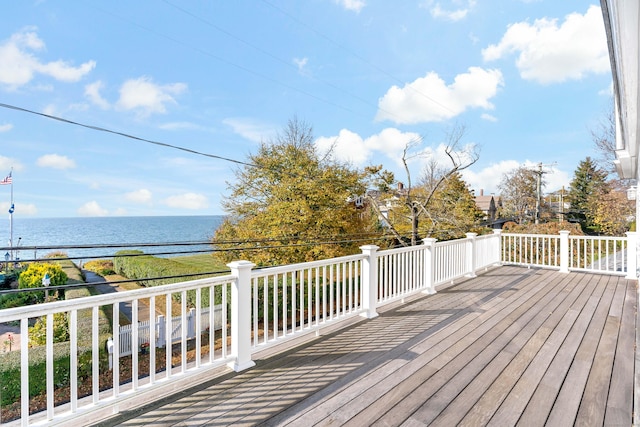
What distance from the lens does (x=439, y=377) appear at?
229cm

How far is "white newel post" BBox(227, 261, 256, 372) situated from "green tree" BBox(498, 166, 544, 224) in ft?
74.9

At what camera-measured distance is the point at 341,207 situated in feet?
28.5

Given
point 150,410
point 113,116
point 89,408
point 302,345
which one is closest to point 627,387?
point 302,345

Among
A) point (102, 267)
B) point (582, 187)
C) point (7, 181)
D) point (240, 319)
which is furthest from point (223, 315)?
point (582, 187)

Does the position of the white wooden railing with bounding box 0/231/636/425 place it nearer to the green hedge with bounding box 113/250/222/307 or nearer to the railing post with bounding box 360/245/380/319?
the railing post with bounding box 360/245/380/319

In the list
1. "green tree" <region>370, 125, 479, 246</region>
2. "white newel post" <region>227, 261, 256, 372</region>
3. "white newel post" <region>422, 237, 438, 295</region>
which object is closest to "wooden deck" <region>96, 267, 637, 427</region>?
"white newel post" <region>227, 261, 256, 372</region>

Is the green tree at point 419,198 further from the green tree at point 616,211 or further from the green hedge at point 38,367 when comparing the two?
the green hedge at point 38,367

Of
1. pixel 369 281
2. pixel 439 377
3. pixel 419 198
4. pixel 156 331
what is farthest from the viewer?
pixel 419 198

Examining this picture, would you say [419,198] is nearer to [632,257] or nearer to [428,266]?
[632,257]

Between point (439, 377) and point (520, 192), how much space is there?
23652mm

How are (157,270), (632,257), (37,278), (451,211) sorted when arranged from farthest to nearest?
(451,211) < (157,270) < (37,278) < (632,257)

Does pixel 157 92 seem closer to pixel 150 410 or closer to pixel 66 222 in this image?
pixel 150 410

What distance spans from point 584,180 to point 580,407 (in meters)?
30.3

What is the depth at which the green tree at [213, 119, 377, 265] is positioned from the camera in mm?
8297
